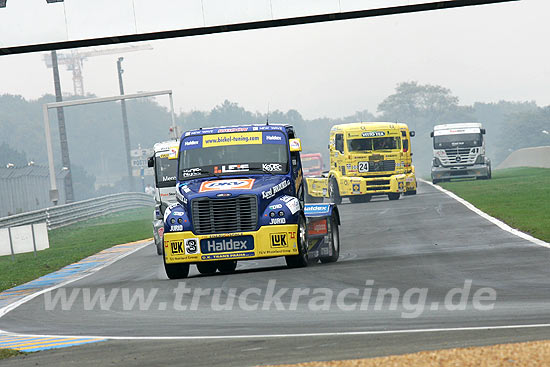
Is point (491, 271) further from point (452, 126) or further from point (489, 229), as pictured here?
point (452, 126)

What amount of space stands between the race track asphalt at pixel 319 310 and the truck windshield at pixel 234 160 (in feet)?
5.18

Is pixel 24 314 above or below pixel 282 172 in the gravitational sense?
below

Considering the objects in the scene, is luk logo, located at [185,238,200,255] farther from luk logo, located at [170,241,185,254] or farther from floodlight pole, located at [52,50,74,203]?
floodlight pole, located at [52,50,74,203]

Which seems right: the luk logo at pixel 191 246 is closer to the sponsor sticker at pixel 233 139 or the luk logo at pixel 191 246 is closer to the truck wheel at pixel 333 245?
the sponsor sticker at pixel 233 139

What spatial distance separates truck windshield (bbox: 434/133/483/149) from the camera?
46406 millimetres

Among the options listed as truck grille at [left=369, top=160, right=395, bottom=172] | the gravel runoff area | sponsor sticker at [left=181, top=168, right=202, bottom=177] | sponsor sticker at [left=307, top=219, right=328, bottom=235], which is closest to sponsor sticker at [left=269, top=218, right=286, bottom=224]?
sponsor sticker at [left=307, top=219, right=328, bottom=235]

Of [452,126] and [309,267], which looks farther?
[452,126]

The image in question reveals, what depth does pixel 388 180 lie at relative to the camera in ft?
113

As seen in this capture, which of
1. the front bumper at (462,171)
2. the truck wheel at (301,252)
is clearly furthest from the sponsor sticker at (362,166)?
the truck wheel at (301,252)

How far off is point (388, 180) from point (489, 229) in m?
14.5

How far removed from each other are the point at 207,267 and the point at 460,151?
3321cm

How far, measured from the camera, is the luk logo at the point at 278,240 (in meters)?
13.8

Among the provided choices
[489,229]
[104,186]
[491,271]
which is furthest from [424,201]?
[104,186]

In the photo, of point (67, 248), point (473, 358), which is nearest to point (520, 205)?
point (67, 248)
